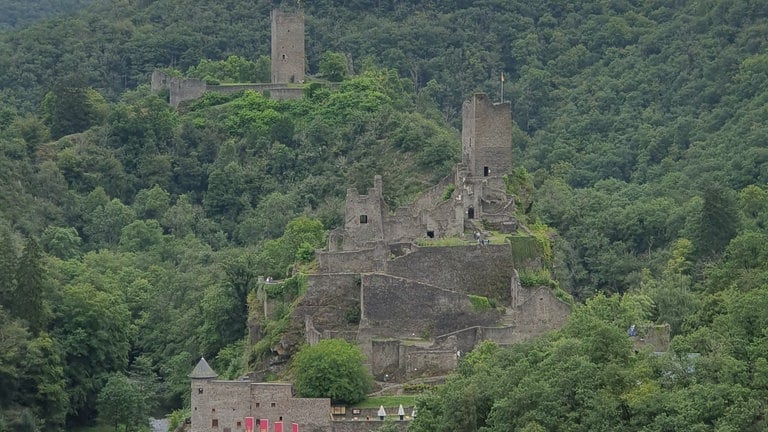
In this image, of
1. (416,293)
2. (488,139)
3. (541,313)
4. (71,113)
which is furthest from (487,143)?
(71,113)

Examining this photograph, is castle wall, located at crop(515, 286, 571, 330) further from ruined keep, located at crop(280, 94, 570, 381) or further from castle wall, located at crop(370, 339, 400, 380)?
castle wall, located at crop(370, 339, 400, 380)

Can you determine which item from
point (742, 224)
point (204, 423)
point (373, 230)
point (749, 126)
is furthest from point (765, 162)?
point (204, 423)

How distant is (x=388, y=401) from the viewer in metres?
81.2

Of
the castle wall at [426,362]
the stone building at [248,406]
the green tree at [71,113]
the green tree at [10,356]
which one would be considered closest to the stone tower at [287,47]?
the green tree at [71,113]

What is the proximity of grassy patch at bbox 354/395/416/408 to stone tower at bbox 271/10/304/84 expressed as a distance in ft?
162

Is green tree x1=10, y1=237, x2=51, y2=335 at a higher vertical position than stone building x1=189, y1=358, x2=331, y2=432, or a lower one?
higher

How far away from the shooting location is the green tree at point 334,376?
80875 millimetres

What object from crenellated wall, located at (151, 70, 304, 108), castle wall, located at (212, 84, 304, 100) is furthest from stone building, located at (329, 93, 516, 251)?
crenellated wall, located at (151, 70, 304, 108)

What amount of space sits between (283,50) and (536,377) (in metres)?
55.9

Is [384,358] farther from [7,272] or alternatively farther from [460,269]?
[7,272]

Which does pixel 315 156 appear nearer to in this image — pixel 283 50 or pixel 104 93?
pixel 283 50

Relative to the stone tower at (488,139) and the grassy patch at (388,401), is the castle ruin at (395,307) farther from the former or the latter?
the stone tower at (488,139)

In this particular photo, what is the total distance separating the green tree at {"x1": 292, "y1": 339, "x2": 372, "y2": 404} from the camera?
80.9 m

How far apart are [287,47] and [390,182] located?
21.9 metres
